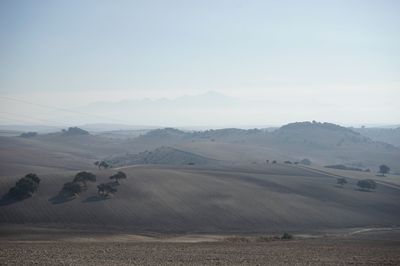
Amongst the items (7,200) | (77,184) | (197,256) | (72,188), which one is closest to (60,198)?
(72,188)

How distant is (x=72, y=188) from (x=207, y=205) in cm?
1741

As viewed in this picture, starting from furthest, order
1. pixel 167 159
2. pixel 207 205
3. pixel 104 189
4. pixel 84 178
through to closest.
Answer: pixel 167 159 < pixel 84 178 < pixel 104 189 < pixel 207 205

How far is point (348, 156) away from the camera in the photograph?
172375 mm

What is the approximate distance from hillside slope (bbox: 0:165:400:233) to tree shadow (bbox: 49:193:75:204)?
23cm

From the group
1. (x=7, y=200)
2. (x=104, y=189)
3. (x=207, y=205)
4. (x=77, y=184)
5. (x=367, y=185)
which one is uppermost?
(x=367, y=185)

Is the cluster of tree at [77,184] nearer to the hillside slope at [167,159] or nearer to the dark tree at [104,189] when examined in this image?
the dark tree at [104,189]

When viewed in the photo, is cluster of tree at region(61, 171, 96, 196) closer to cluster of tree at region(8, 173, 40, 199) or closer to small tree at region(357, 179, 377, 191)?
cluster of tree at region(8, 173, 40, 199)

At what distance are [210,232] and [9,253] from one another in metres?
26.6

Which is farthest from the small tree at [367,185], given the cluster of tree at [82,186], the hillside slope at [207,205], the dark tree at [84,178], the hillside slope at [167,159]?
the hillside slope at [167,159]

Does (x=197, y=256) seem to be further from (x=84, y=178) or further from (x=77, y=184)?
(x=84, y=178)

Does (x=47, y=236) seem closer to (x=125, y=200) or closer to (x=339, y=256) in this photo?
(x=125, y=200)

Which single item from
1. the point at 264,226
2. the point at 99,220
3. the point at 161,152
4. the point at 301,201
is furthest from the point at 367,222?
the point at 161,152

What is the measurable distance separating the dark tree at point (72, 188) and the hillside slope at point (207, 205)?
92cm

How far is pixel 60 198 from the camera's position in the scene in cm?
5409
